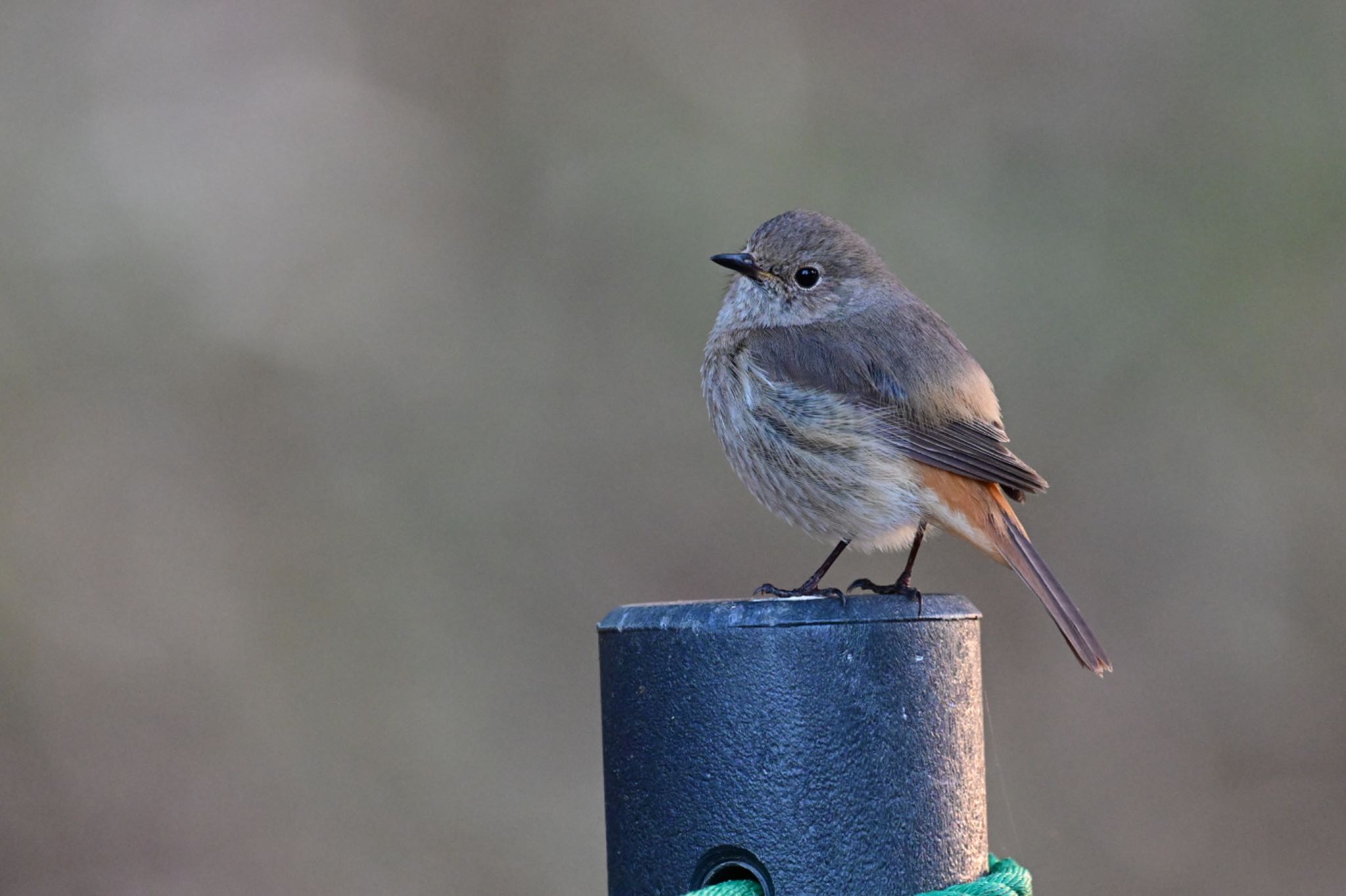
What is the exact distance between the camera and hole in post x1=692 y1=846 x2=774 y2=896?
232 cm

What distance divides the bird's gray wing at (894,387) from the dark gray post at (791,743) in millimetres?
1045

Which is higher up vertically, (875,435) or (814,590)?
(875,435)

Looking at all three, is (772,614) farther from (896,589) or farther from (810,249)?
(810,249)

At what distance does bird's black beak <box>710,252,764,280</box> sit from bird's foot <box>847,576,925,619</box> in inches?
41.5

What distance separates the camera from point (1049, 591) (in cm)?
318

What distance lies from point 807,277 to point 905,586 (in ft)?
3.97

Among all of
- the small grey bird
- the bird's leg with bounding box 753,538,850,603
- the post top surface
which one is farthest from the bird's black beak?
the post top surface

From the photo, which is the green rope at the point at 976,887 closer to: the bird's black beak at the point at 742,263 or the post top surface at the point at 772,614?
the post top surface at the point at 772,614

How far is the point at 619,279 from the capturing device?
21.8 ft

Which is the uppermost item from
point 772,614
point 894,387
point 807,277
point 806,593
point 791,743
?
point 807,277

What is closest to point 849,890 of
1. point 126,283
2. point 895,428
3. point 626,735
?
point 626,735

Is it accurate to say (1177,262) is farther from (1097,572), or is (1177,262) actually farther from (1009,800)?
(1009,800)

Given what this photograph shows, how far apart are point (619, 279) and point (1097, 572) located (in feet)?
7.77

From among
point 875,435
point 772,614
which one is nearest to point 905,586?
point 875,435
